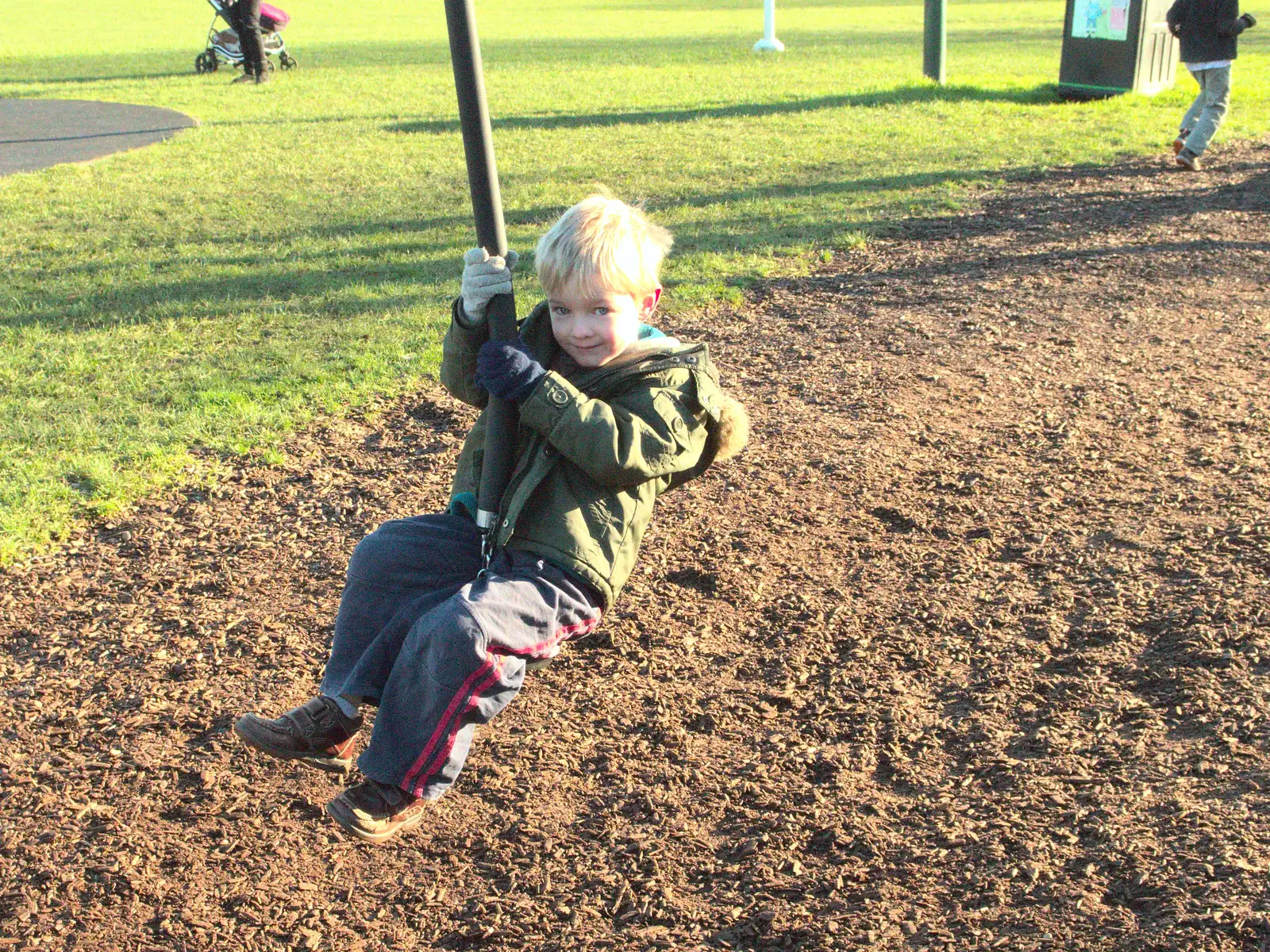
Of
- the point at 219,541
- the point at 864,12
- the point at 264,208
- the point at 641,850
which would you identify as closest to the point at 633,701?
the point at 641,850

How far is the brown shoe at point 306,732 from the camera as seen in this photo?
9.53ft

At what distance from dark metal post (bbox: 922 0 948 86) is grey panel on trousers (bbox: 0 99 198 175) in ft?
29.7

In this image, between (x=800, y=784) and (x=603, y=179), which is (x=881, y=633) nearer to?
(x=800, y=784)

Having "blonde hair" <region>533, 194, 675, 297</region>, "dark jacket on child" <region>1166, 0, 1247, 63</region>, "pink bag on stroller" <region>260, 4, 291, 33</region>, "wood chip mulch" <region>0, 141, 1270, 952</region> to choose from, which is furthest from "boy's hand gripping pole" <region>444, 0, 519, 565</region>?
"pink bag on stroller" <region>260, 4, 291, 33</region>

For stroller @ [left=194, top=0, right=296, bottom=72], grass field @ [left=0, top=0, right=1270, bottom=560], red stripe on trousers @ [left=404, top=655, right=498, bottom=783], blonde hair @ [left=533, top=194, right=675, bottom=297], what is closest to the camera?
red stripe on trousers @ [left=404, top=655, right=498, bottom=783]

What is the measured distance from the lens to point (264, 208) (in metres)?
9.84

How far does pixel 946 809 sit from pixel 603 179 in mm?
8436

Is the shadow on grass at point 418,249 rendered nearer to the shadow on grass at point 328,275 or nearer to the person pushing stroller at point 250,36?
the shadow on grass at point 328,275

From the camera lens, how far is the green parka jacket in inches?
112

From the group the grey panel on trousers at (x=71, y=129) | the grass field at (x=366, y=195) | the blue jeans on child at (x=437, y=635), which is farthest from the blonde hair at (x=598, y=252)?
the grey panel on trousers at (x=71, y=129)

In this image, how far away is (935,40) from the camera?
53.3 ft

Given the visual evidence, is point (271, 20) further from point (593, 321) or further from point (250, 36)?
point (593, 321)

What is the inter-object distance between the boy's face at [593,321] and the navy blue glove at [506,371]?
0.23m

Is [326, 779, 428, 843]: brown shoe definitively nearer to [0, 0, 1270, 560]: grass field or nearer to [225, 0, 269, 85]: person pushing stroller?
[0, 0, 1270, 560]: grass field
